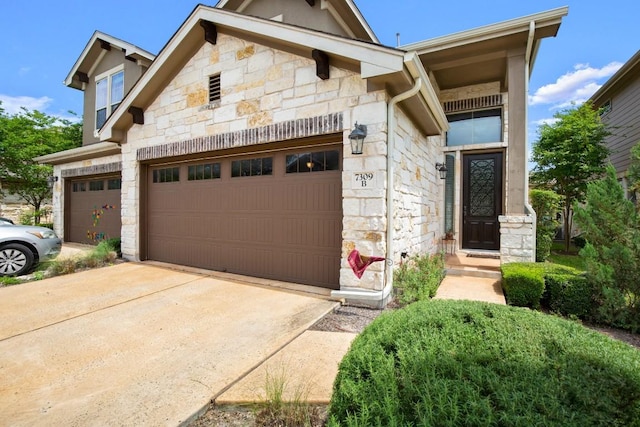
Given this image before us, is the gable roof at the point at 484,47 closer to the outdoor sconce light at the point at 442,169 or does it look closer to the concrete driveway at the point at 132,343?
the outdoor sconce light at the point at 442,169

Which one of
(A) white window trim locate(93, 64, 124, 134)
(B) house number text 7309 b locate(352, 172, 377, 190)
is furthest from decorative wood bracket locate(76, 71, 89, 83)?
(B) house number text 7309 b locate(352, 172, 377, 190)

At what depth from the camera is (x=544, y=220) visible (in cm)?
652

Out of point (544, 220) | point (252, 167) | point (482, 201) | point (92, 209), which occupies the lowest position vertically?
point (544, 220)

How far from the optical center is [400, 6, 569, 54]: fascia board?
5.01 meters

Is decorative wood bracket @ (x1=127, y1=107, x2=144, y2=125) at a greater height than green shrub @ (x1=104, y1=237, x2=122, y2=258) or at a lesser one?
greater

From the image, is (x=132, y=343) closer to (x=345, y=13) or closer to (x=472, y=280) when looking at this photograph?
(x=472, y=280)

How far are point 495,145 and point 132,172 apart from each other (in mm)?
8099

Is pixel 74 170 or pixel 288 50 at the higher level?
pixel 288 50

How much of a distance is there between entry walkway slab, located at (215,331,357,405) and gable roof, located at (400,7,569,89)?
566 cm

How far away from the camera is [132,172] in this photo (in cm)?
675

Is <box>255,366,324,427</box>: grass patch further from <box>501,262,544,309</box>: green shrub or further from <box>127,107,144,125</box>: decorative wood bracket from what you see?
<box>127,107,144,125</box>: decorative wood bracket

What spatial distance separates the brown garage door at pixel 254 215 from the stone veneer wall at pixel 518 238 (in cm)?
326

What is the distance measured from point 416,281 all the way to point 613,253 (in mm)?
2264

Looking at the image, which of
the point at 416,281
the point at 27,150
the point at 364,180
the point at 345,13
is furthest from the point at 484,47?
the point at 27,150
